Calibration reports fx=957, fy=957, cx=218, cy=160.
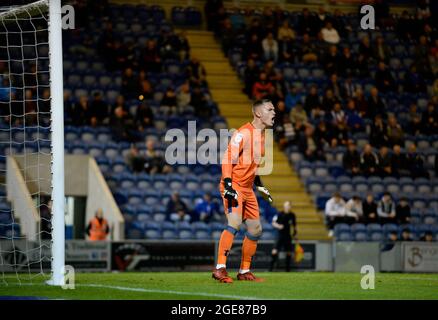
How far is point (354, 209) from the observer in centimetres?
2552

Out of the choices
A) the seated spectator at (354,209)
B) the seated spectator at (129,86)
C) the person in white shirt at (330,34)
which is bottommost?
the seated spectator at (354,209)

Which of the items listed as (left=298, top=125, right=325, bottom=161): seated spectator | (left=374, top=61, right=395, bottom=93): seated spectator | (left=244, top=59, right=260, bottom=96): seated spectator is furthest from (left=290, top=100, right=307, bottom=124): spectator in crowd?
(left=374, top=61, right=395, bottom=93): seated spectator

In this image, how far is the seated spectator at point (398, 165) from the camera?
27266mm

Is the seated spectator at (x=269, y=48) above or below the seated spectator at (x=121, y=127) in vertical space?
above

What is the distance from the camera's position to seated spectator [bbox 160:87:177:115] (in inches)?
1054

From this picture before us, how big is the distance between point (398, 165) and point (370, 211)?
244 centimetres

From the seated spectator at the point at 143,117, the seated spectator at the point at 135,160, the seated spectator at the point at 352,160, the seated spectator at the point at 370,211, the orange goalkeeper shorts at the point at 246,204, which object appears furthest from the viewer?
the seated spectator at the point at 352,160

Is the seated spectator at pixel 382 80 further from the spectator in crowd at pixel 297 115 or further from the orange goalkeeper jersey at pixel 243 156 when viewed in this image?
the orange goalkeeper jersey at pixel 243 156

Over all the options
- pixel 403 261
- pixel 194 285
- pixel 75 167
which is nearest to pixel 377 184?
pixel 403 261

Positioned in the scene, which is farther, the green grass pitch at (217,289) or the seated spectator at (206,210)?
the seated spectator at (206,210)

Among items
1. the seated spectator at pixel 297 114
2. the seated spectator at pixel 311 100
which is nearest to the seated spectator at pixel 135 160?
the seated spectator at pixel 297 114

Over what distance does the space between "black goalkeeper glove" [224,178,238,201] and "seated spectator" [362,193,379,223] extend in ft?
44.1

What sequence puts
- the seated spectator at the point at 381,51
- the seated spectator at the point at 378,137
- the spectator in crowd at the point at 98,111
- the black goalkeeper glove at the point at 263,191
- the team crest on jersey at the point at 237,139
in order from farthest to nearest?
the seated spectator at the point at 381,51, the seated spectator at the point at 378,137, the spectator in crowd at the point at 98,111, the black goalkeeper glove at the point at 263,191, the team crest on jersey at the point at 237,139

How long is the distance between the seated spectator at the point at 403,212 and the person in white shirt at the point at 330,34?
7.21m
